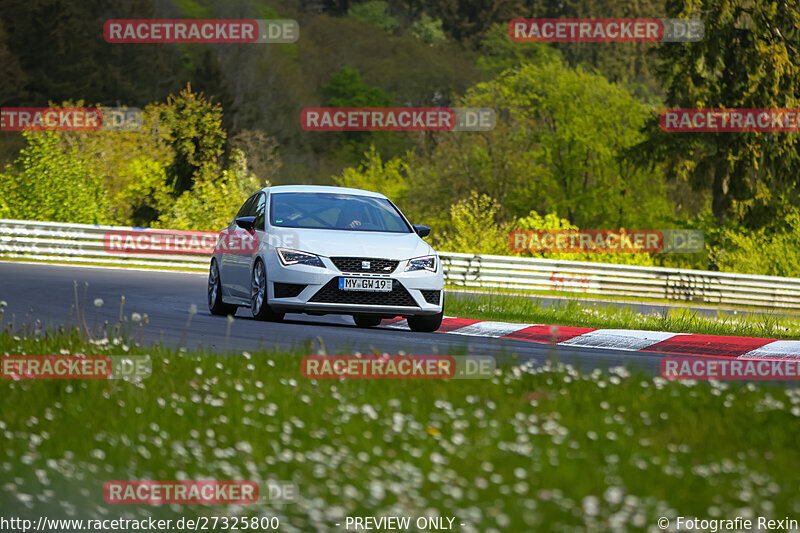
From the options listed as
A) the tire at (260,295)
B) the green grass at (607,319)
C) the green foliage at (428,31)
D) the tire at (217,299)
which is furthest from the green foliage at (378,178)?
the tire at (260,295)

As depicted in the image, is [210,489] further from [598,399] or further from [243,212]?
[243,212]

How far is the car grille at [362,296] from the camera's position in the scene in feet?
43.6

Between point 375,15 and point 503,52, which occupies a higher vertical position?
point 375,15

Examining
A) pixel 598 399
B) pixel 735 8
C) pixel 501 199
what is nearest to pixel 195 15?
pixel 501 199

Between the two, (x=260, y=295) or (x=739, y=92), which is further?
Answer: (x=739, y=92)

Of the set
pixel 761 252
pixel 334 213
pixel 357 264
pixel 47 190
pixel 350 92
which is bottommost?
pixel 357 264

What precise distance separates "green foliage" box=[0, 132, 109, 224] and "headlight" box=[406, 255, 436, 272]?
22.0 meters

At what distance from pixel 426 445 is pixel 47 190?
2958 cm

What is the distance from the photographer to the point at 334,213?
1433 cm

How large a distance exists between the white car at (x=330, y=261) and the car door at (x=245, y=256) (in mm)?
12

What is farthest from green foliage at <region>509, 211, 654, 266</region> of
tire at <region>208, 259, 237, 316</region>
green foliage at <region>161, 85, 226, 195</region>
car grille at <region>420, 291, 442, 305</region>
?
car grille at <region>420, 291, 442, 305</region>

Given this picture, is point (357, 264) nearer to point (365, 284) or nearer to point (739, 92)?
point (365, 284)

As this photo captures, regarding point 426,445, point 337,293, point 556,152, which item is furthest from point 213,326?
point 556,152

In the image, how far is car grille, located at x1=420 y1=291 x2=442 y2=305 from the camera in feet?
45.4
